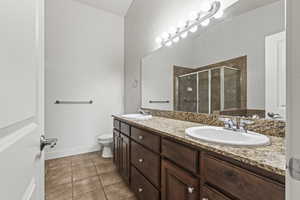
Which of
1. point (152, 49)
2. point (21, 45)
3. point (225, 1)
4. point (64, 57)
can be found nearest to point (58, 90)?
point (64, 57)

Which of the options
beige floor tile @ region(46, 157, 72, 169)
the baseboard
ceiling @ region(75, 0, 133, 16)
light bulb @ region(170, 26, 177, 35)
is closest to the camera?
light bulb @ region(170, 26, 177, 35)

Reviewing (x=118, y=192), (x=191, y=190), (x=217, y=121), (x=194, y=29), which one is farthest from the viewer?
(x=118, y=192)

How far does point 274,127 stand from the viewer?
0.96m

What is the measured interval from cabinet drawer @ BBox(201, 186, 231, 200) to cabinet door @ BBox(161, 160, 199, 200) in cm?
5

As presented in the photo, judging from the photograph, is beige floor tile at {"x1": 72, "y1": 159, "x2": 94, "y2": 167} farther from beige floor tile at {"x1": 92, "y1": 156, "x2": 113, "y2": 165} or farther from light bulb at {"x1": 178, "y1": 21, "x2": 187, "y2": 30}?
light bulb at {"x1": 178, "y1": 21, "x2": 187, "y2": 30}

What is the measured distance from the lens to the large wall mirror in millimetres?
974

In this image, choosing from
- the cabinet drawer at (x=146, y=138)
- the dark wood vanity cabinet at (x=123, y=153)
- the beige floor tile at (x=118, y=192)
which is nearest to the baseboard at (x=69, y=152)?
the dark wood vanity cabinet at (x=123, y=153)

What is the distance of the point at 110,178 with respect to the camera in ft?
6.44

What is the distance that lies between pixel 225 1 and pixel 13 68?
1523 millimetres

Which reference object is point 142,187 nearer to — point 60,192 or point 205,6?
point 60,192

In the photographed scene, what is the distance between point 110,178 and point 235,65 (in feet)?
6.45

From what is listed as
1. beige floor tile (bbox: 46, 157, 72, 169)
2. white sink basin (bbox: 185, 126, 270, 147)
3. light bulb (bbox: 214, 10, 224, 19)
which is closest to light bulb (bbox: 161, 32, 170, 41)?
light bulb (bbox: 214, 10, 224, 19)

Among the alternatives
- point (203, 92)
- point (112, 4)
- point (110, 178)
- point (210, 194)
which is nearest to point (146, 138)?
point (210, 194)

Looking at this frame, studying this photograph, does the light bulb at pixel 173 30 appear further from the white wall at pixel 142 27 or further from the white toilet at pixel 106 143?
the white toilet at pixel 106 143
